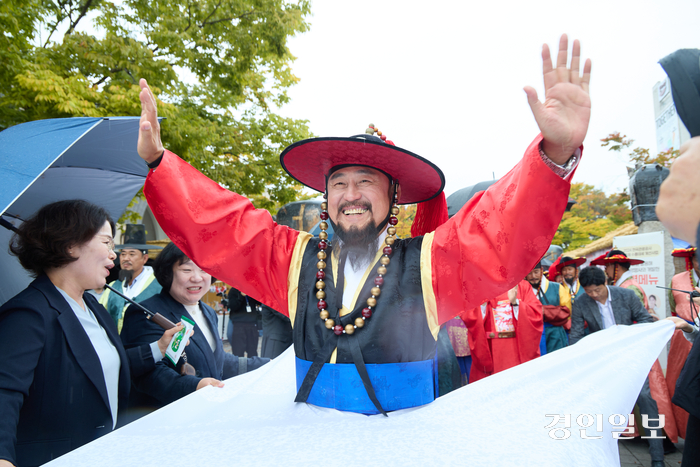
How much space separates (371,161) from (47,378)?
1.67 m

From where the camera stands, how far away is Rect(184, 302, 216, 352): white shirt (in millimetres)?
2814

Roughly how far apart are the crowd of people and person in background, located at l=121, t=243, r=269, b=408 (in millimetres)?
13

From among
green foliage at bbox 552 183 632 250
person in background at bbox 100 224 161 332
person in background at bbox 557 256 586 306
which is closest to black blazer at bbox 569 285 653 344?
person in background at bbox 557 256 586 306

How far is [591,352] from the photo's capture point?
2.10m

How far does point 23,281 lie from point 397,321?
2.25 metres

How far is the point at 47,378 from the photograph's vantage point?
1.79 m

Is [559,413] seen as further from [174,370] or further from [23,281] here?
[23,281]

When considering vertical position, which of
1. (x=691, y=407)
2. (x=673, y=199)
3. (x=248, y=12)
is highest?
(x=248, y=12)

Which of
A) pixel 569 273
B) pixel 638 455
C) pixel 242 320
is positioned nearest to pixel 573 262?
pixel 569 273

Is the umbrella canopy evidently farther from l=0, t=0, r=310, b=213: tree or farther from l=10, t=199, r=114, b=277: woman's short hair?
l=0, t=0, r=310, b=213: tree

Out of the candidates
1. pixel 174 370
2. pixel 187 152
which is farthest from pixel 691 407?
pixel 187 152

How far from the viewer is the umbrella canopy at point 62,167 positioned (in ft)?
5.73

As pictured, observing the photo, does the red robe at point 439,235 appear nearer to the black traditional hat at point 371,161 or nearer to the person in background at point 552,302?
the black traditional hat at point 371,161

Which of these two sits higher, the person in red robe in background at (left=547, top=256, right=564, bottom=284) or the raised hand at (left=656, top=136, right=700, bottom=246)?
the raised hand at (left=656, top=136, right=700, bottom=246)
